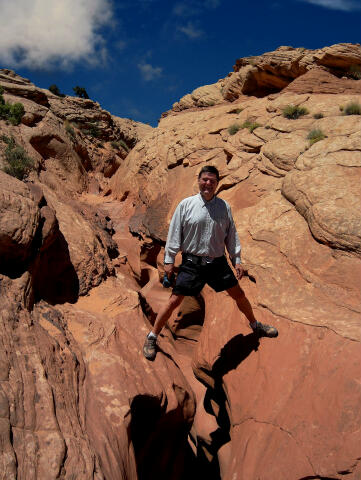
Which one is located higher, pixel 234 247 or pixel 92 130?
pixel 92 130

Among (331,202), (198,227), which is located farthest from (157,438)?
(331,202)

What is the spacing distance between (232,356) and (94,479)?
8.30ft

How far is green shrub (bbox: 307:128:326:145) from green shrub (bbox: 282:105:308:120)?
57.0 inches

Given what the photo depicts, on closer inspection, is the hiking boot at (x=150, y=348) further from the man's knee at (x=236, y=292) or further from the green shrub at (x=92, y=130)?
the green shrub at (x=92, y=130)

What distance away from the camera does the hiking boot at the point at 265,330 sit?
3980 mm

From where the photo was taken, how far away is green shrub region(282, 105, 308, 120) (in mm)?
7617

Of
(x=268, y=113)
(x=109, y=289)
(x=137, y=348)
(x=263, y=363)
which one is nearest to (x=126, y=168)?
(x=268, y=113)

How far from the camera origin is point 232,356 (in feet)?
14.6

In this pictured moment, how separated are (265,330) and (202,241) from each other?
148cm

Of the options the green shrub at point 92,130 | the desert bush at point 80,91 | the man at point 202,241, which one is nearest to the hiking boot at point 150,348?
the man at point 202,241

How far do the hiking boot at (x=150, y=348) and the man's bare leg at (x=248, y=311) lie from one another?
4.18 feet

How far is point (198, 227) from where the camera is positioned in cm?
357

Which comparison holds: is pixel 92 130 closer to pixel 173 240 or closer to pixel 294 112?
pixel 294 112

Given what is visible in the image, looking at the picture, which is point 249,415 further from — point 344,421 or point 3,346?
point 3,346
